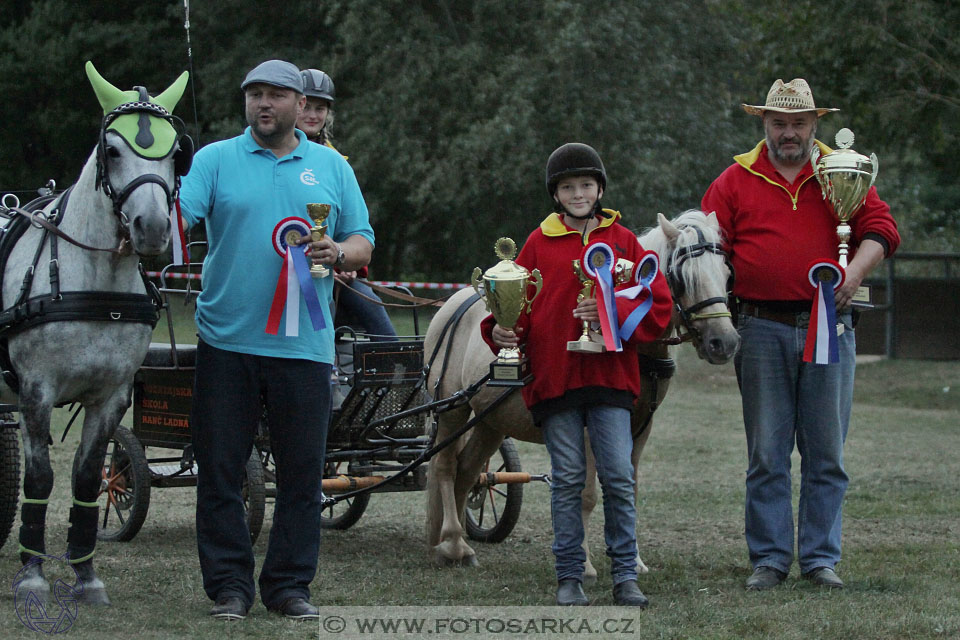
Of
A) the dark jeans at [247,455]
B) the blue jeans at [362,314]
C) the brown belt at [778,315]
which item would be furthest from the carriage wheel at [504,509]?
the dark jeans at [247,455]

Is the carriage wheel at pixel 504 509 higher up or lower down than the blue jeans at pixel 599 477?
lower down

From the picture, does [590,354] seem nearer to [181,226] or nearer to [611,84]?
[181,226]

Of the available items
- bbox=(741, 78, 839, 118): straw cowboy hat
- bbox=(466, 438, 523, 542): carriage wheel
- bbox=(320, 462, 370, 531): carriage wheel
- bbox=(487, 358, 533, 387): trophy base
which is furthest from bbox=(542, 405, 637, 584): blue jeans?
bbox=(320, 462, 370, 531): carriage wheel

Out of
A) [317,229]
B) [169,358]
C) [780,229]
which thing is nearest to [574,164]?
[780,229]

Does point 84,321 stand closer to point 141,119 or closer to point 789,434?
point 141,119

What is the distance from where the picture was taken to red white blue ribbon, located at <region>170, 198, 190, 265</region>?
4359 mm

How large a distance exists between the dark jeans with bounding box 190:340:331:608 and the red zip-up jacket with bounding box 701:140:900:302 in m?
1.91

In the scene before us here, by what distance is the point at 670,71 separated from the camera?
75.5ft

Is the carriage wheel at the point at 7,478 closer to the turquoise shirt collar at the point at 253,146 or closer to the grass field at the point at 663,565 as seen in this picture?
the grass field at the point at 663,565

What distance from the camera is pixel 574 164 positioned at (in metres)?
4.88

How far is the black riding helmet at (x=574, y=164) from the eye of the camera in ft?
16.0

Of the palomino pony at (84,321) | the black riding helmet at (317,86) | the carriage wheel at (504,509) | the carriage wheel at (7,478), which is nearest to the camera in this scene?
the palomino pony at (84,321)

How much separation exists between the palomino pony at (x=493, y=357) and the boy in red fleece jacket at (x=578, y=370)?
231 millimetres

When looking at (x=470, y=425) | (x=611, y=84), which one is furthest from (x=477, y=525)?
(x=611, y=84)
